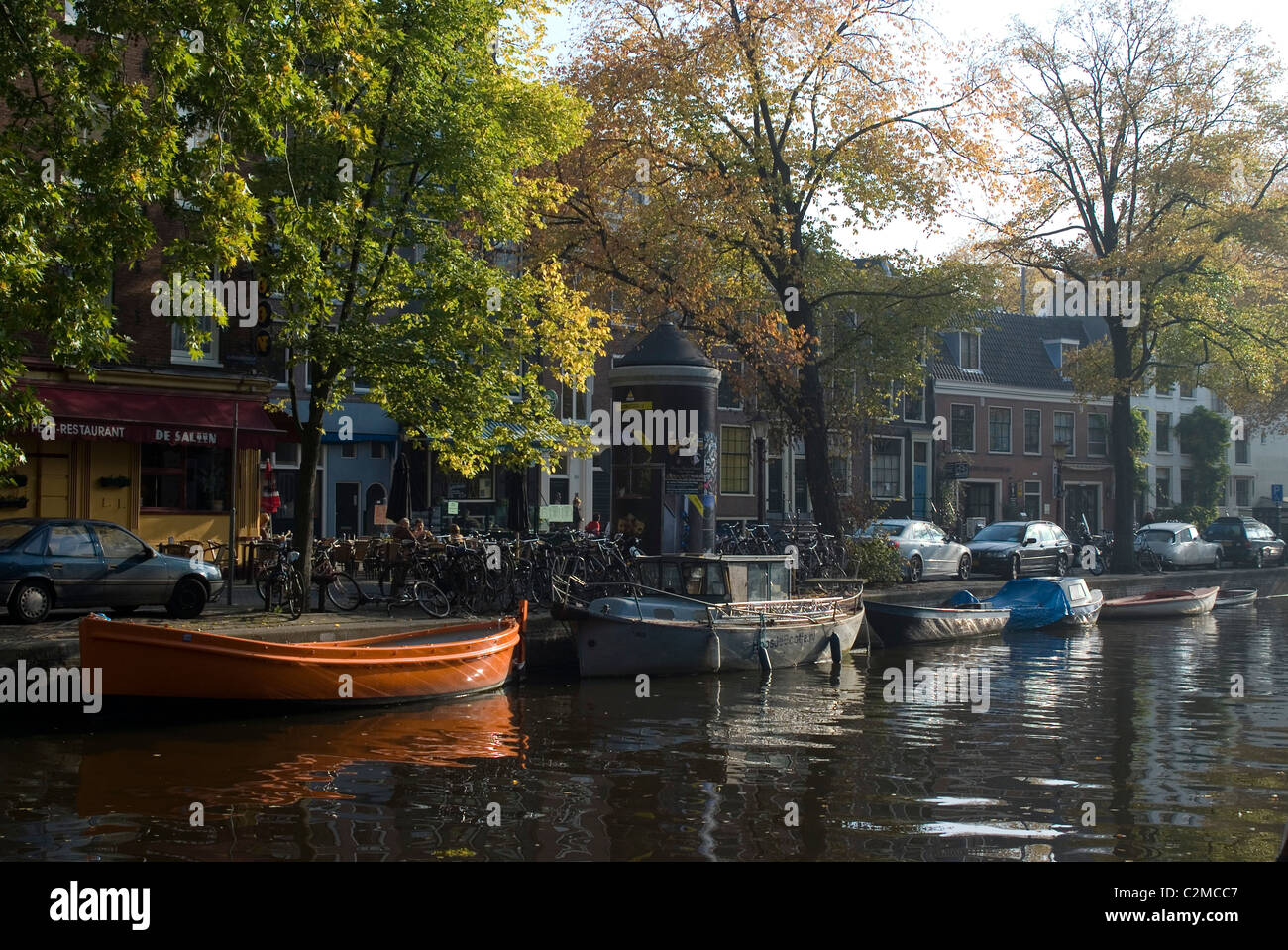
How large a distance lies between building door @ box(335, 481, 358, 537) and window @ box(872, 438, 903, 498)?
21.4m

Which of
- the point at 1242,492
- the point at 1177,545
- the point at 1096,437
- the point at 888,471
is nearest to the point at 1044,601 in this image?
the point at 1177,545

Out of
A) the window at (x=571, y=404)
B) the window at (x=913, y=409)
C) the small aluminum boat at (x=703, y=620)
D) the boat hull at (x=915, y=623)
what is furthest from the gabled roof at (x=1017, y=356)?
the small aluminum boat at (x=703, y=620)

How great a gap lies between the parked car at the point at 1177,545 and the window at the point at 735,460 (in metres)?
12.7

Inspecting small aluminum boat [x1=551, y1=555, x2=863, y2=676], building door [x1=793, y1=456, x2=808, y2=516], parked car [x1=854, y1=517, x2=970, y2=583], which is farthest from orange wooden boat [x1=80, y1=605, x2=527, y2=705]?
building door [x1=793, y1=456, x2=808, y2=516]

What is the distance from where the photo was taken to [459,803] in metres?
10.5

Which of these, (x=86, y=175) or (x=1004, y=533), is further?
(x=1004, y=533)

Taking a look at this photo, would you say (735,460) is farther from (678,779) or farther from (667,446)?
(678,779)

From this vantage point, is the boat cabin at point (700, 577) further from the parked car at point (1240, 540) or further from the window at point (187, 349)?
the parked car at point (1240, 540)

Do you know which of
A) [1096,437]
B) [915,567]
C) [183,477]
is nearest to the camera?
[183,477]

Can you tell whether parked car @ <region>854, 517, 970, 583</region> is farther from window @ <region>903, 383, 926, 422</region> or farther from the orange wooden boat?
the orange wooden boat

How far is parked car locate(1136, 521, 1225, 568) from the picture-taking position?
1563 inches

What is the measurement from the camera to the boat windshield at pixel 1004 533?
34.5m

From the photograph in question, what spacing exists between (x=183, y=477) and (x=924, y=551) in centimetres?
1797

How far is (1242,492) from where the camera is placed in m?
63.7
